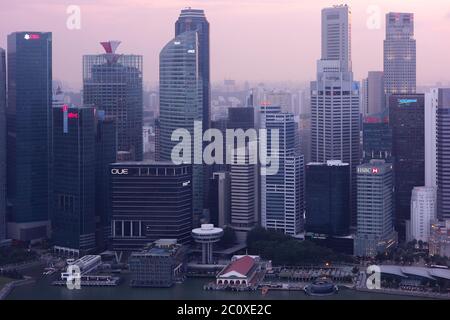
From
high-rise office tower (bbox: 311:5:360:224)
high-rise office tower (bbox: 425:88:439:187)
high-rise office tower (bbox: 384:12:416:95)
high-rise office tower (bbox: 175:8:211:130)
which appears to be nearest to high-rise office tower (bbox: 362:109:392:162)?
high-rise office tower (bbox: 311:5:360:224)

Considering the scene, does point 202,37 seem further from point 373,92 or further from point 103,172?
point 373,92

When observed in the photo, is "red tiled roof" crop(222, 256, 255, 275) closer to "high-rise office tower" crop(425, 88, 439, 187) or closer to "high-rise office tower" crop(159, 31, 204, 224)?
"high-rise office tower" crop(159, 31, 204, 224)

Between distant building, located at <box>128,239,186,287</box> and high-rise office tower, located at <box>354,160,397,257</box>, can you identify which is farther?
high-rise office tower, located at <box>354,160,397,257</box>

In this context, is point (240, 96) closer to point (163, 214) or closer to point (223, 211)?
point (223, 211)

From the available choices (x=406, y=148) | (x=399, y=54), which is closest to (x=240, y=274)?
(x=406, y=148)

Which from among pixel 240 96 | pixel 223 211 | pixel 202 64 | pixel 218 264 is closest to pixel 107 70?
pixel 202 64

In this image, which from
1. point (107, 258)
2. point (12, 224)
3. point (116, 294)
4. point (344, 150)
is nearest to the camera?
point (116, 294)

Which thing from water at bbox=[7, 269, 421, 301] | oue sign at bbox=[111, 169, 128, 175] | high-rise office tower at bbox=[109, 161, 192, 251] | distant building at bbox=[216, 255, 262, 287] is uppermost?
oue sign at bbox=[111, 169, 128, 175]
